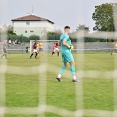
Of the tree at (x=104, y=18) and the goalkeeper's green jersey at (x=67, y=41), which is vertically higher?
the tree at (x=104, y=18)

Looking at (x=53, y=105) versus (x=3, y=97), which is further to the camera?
(x=3, y=97)

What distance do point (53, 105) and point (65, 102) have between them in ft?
0.98

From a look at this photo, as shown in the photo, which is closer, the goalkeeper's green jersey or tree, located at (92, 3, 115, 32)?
tree, located at (92, 3, 115, 32)

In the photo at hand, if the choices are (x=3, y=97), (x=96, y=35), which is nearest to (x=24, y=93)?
(x=3, y=97)

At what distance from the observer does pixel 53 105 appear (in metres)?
5.73

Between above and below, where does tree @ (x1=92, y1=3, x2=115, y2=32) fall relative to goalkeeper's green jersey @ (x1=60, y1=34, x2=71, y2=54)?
above

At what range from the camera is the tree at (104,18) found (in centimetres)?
617

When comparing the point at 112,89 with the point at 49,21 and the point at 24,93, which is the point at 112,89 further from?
the point at 49,21

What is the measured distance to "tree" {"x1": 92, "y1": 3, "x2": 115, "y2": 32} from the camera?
617 cm

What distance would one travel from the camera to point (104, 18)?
21.6ft

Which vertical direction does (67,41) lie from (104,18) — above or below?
below

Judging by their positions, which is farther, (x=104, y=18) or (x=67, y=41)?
(x=67, y=41)

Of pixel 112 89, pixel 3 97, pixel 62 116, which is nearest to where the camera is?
pixel 62 116

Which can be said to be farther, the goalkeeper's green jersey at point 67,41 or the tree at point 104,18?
the goalkeeper's green jersey at point 67,41
